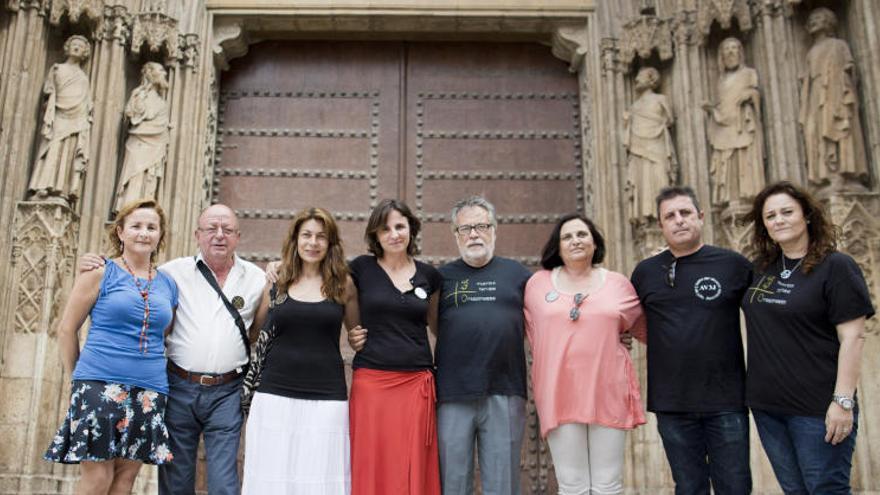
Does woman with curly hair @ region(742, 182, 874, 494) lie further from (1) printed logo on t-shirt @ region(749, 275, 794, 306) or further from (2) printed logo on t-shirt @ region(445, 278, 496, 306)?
(2) printed logo on t-shirt @ region(445, 278, 496, 306)

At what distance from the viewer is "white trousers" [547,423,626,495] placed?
326cm

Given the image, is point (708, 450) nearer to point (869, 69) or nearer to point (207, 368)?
point (207, 368)

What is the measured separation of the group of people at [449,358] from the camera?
3105 mm

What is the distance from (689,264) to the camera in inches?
137

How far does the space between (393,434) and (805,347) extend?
170cm

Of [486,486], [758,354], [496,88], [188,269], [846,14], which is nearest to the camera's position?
[758,354]

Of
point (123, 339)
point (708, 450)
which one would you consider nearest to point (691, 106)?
point (708, 450)

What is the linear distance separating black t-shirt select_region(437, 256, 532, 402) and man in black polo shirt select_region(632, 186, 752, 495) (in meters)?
0.61

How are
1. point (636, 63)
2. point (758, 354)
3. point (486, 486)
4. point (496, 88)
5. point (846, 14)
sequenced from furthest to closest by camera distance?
point (496, 88), point (636, 63), point (846, 14), point (486, 486), point (758, 354)

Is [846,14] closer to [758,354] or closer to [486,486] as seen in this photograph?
[758,354]

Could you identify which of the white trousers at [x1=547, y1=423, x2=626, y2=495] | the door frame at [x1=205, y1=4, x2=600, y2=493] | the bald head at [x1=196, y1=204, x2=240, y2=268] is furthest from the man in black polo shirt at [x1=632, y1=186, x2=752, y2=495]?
the door frame at [x1=205, y1=4, x2=600, y2=493]

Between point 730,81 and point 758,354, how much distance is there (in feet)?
12.1

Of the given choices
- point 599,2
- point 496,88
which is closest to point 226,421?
point 496,88

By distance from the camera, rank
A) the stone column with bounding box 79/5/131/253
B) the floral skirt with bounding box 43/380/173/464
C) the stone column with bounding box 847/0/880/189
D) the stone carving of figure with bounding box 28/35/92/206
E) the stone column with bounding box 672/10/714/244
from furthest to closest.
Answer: the stone column with bounding box 672/10/714/244 → the stone column with bounding box 79/5/131/253 → the stone carving of figure with bounding box 28/35/92/206 → the stone column with bounding box 847/0/880/189 → the floral skirt with bounding box 43/380/173/464
